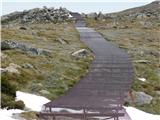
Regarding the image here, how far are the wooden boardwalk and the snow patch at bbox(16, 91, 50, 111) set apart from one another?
652mm

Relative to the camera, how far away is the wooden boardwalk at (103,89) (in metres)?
28.0

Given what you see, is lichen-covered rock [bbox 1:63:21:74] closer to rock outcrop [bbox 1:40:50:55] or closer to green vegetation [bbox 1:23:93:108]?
green vegetation [bbox 1:23:93:108]

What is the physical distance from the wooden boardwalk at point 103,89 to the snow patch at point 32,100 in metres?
0.65

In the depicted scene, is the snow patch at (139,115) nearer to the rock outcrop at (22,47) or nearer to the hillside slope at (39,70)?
the hillside slope at (39,70)

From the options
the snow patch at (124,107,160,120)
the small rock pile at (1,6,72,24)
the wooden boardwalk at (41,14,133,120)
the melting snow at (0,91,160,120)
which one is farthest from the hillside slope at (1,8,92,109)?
the small rock pile at (1,6,72,24)

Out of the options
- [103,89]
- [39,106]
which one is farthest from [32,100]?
[103,89]

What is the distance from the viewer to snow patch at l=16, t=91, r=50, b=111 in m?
28.2

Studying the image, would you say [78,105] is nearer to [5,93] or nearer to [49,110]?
[49,110]

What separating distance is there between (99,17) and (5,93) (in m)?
111

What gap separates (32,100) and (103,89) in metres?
6.68

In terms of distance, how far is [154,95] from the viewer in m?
35.7

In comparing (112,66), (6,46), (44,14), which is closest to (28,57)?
(6,46)

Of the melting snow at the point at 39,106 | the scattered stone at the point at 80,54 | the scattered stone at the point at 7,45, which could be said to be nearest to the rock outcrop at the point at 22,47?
the scattered stone at the point at 7,45

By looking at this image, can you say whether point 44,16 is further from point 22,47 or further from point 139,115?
point 139,115
